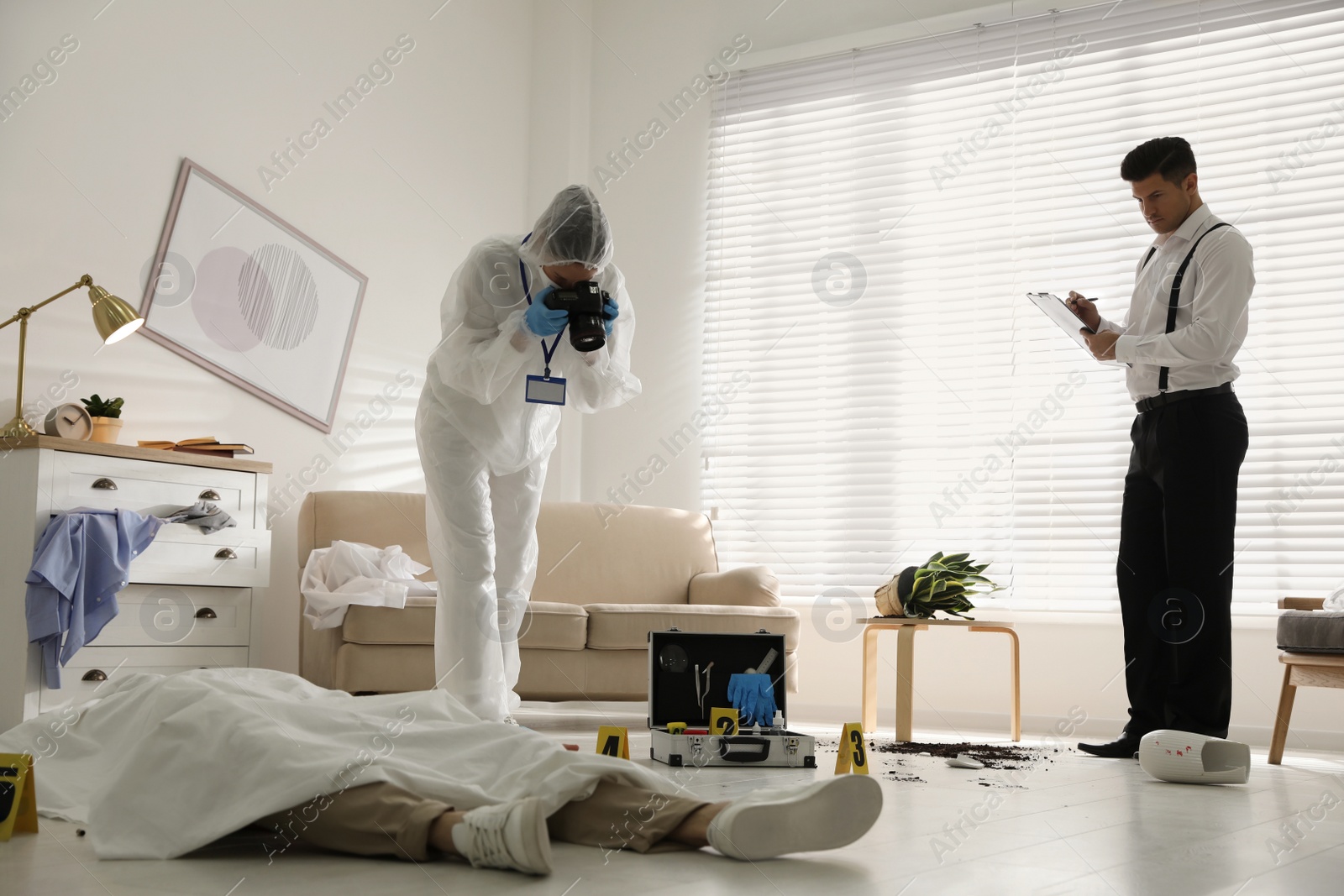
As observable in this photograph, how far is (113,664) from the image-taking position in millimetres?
3098

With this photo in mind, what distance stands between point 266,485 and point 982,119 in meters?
3.41

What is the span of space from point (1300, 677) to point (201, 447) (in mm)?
3431

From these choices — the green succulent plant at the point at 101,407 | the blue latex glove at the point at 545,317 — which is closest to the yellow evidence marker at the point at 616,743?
the blue latex glove at the point at 545,317

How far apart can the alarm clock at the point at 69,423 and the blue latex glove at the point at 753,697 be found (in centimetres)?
197

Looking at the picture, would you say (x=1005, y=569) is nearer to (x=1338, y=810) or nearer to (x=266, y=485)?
(x=1338, y=810)

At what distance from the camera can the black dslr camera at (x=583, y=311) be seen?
2.60m

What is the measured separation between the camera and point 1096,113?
4.59 m

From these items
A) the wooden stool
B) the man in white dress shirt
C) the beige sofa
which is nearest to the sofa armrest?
the beige sofa

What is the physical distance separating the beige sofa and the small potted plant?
2.59 ft

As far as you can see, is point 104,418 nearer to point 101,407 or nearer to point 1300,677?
point 101,407

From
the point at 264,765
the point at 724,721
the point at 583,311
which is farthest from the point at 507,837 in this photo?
the point at 583,311

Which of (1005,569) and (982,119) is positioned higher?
(982,119)

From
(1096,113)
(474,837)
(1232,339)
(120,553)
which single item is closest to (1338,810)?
(1232,339)

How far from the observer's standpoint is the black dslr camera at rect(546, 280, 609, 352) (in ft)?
8.52
